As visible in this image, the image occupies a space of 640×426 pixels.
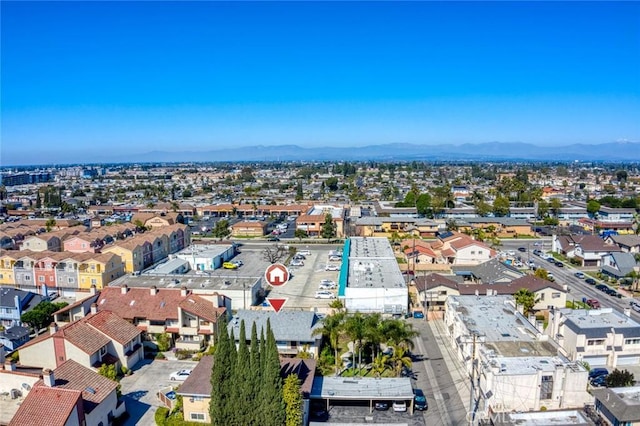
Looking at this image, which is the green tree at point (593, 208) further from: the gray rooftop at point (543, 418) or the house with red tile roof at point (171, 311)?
the house with red tile roof at point (171, 311)

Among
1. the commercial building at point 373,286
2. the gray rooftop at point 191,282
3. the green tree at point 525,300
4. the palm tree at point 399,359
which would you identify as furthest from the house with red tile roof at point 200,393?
the green tree at point 525,300

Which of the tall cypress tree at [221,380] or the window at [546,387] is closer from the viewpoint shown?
the tall cypress tree at [221,380]

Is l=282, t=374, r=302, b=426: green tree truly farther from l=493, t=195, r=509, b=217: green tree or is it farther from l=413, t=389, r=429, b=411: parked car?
l=493, t=195, r=509, b=217: green tree

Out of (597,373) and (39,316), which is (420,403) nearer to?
(597,373)

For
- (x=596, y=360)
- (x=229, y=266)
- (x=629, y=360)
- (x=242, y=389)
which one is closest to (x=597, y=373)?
(x=596, y=360)

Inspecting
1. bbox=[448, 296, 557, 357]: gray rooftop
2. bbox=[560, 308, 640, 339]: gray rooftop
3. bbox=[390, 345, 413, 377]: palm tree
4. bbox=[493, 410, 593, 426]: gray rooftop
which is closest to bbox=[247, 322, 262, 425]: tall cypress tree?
bbox=[390, 345, 413, 377]: palm tree

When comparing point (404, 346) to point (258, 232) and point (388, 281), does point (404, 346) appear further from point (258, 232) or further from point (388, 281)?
point (258, 232)
